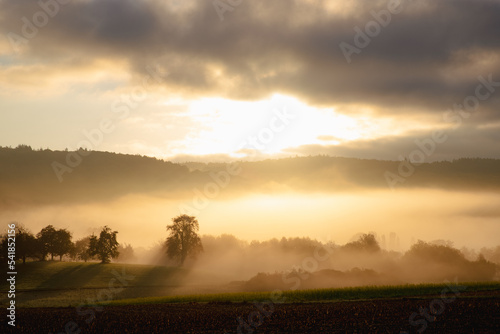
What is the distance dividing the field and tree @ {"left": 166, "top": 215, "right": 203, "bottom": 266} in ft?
139

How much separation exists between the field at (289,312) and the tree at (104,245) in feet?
109

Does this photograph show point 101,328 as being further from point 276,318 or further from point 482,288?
point 482,288

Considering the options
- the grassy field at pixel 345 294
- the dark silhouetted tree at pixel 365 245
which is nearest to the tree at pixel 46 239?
the grassy field at pixel 345 294

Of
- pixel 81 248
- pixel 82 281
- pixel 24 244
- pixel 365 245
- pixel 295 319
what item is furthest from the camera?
pixel 81 248

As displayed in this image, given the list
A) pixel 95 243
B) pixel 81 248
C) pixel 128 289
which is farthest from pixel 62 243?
pixel 128 289

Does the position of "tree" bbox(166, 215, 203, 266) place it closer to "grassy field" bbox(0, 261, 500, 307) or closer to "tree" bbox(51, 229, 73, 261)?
"grassy field" bbox(0, 261, 500, 307)

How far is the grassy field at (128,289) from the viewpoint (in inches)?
2488

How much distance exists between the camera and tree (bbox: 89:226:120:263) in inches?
4577

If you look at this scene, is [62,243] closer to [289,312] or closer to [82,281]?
[82,281]

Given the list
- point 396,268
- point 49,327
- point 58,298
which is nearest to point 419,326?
point 49,327

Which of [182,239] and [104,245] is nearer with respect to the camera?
[104,245]

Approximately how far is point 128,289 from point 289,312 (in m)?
50.8

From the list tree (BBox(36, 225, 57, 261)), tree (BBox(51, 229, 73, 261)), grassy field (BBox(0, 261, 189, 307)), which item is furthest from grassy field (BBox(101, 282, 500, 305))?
tree (BBox(51, 229, 73, 261))

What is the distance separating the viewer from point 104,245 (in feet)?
383
